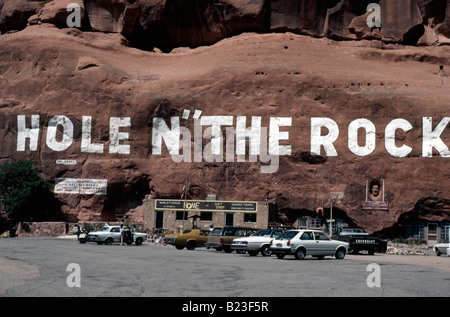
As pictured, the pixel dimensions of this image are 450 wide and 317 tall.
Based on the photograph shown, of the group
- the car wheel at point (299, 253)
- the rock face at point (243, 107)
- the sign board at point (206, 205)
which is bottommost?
the car wheel at point (299, 253)

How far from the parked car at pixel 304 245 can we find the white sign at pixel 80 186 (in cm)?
3490

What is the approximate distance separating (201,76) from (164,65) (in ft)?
28.2

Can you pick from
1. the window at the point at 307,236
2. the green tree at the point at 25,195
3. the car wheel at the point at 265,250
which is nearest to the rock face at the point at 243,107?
the green tree at the point at 25,195

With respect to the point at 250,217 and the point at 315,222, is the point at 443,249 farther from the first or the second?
the point at 250,217

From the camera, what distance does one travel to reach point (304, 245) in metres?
25.8

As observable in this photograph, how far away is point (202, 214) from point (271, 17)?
2724 centimetres

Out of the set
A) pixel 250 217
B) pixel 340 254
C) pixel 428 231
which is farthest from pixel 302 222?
pixel 340 254

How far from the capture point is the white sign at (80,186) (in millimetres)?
58031

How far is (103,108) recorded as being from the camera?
197ft

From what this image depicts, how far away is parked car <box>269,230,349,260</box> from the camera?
1003 inches

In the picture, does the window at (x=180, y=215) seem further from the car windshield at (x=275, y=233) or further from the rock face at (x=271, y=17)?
the rock face at (x=271, y=17)
